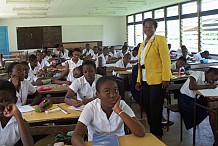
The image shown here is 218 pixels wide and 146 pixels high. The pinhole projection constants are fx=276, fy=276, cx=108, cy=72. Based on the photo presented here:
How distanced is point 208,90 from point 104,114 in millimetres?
1988

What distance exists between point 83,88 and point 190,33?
24.0 ft

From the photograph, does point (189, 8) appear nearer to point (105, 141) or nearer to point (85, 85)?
point (85, 85)

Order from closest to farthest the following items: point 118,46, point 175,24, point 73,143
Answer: point 73,143, point 175,24, point 118,46

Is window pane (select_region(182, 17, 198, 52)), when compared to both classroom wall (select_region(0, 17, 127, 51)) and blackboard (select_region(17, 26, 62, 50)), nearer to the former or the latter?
classroom wall (select_region(0, 17, 127, 51))

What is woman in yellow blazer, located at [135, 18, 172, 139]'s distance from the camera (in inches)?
136

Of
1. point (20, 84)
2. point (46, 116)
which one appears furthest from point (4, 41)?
point (46, 116)

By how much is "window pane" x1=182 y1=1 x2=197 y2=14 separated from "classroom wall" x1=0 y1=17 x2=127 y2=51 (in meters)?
6.47

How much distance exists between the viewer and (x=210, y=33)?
8.76 meters

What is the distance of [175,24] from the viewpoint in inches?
428

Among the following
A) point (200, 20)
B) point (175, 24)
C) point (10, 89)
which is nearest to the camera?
point (10, 89)

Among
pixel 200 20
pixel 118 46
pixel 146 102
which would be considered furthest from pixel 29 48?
pixel 146 102

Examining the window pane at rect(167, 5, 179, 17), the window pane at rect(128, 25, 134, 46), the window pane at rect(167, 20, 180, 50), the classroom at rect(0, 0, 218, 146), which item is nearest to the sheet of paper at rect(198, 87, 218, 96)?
the classroom at rect(0, 0, 218, 146)

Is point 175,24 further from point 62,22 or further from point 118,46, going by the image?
point 62,22

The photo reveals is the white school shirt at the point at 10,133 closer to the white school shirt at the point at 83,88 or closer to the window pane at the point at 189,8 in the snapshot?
the white school shirt at the point at 83,88
